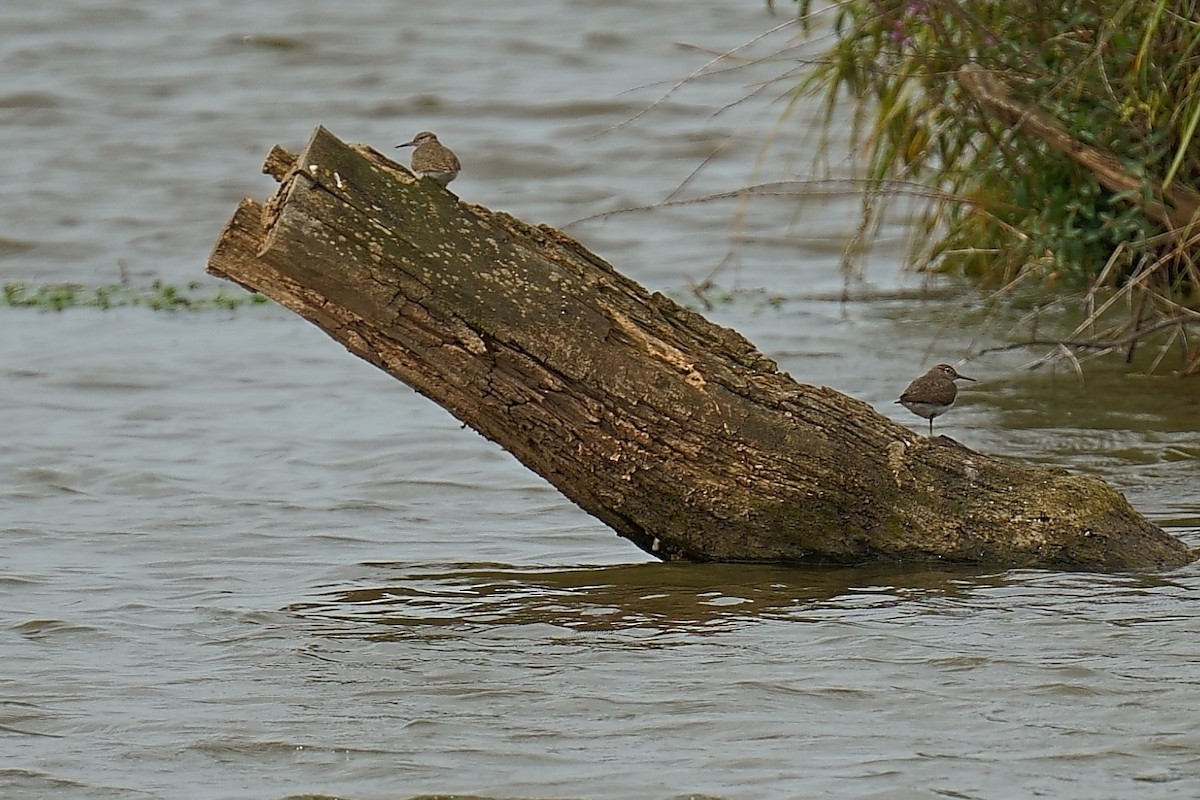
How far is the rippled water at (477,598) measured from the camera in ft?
14.8

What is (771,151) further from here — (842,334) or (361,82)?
(842,334)

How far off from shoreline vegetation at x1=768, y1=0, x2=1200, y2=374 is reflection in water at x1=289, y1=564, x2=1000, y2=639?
1.89m

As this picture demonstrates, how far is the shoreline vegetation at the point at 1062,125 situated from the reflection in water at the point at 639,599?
189 centimetres

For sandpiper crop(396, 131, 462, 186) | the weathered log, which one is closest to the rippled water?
the weathered log

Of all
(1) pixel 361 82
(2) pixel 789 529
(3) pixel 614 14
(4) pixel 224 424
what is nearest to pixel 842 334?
(4) pixel 224 424

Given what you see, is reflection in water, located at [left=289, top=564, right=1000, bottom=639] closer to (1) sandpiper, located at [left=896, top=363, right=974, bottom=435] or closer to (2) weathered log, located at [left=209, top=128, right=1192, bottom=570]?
(2) weathered log, located at [left=209, top=128, right=1192, bottom=570]

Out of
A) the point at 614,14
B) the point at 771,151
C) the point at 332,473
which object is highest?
the point at 614,14

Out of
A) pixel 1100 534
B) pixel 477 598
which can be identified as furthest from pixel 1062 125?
pixel 477 598

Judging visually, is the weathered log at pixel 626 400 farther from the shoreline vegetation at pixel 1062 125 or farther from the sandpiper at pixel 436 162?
the shoreline vegetation at pixel 1062 125

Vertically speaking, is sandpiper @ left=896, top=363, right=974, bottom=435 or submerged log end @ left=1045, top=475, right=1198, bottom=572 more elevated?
sandpiper @ left=896, top=363, right=974, bottom=435

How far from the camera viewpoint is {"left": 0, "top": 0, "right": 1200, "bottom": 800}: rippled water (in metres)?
4.52

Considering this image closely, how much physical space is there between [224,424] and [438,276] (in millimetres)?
3640

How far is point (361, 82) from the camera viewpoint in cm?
1748

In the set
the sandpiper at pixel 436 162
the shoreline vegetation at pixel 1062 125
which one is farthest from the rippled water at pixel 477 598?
the sandpiper at pixel 436 162
